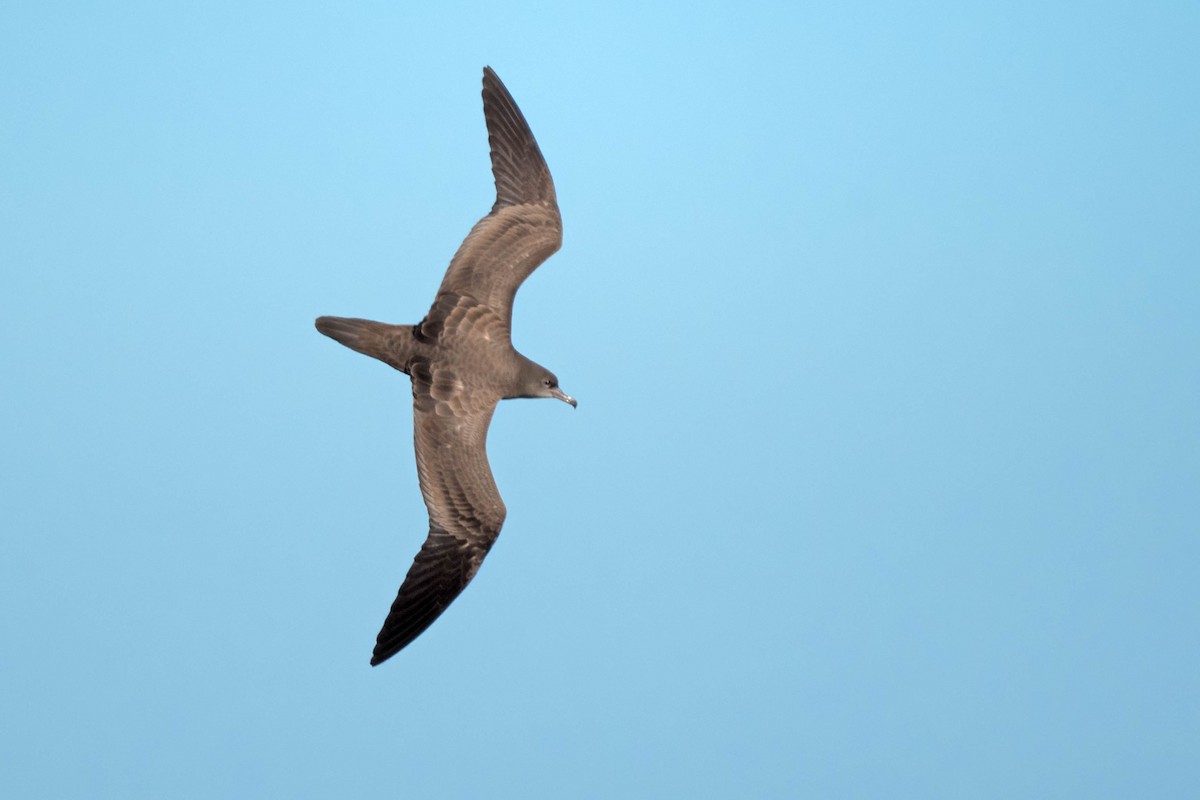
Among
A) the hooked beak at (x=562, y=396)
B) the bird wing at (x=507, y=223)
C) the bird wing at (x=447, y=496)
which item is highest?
the bird wing at (x=507, y=223)

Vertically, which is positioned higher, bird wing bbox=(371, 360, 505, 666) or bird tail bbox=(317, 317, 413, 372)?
bird tail bbox=(317, 317, 413, 372)

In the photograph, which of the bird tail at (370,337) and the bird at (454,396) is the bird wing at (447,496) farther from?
the bird tail at (370,337)

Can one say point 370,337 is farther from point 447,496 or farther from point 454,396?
point 447,496

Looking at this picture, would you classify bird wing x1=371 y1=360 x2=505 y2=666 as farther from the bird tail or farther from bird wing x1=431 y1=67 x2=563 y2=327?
bird wing x1=431 y1=67 x2=563 y2=327

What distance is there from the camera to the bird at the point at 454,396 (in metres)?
12.1

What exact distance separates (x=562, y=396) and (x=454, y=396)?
1093 mm

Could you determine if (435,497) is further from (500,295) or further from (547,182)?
(547,182)

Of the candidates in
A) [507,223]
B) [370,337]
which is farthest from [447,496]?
[507,223]

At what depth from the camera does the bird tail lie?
12062 mm

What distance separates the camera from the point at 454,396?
477 inches

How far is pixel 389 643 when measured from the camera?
471 inches

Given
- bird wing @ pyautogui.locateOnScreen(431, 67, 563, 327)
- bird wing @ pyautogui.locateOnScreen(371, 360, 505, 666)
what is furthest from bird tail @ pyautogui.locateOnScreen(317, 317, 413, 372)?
bird wing @ pyautogui.locateOnScreen(431, 67, 563, 327)

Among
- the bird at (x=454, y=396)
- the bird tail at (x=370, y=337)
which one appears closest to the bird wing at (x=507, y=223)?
the bird at (x=454, y=396)

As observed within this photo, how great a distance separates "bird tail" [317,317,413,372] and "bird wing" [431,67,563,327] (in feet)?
1.44
